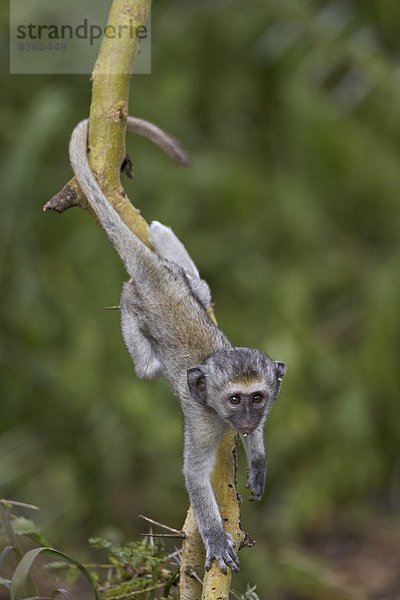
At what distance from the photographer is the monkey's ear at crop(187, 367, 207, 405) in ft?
14.9

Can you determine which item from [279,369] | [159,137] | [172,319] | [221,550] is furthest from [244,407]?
[159,137]

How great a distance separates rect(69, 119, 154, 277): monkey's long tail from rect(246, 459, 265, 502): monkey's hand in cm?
102

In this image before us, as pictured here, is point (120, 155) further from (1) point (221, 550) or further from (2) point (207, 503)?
(1) point (221, 550)

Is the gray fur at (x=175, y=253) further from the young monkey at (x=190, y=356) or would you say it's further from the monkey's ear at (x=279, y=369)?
the monkey's ear at (x=279, y=369)

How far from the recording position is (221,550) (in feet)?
13.3

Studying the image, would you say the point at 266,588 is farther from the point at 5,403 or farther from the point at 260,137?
the point at 260,137

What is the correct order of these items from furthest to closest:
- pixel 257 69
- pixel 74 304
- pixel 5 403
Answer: pixel 257 69
pixel 74 304
pixel 5 403

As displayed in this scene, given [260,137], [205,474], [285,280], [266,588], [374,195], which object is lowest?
[266,588]

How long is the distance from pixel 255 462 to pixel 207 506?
56cm

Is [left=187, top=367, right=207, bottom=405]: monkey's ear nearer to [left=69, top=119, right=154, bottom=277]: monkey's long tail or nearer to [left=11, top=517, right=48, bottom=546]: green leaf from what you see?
[left=69, top=119, right=154, bottom=277]: monkey's long tail

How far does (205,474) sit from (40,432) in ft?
15.4

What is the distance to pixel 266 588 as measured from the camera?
312 inches

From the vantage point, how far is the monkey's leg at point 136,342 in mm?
5023

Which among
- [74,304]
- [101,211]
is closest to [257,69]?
[74,304]
